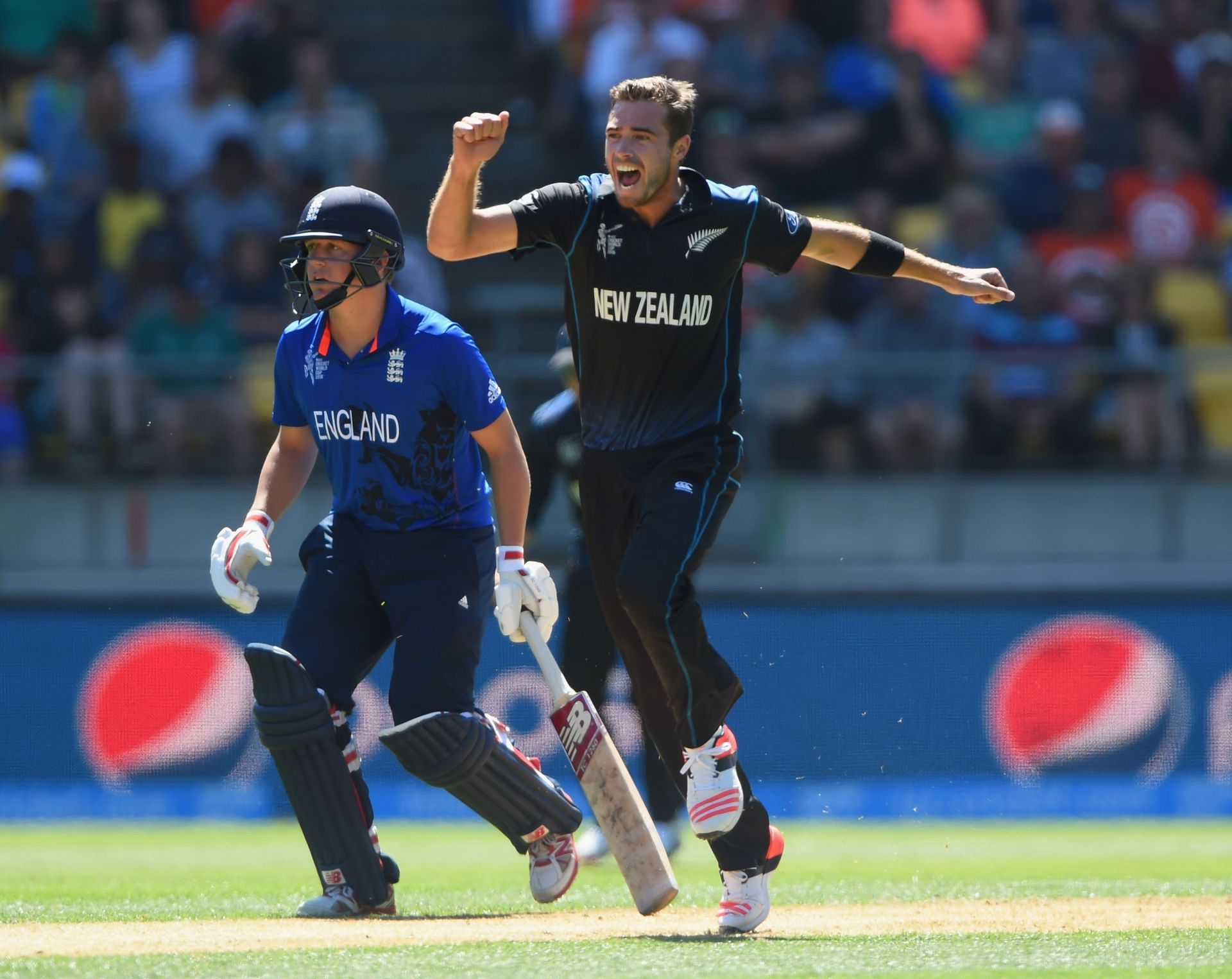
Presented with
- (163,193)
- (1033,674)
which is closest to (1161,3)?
(1033,674)

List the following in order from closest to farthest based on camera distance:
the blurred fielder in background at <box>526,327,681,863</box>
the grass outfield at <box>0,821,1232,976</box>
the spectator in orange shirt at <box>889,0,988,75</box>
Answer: the grass outfield at <box>0,821,1232,976</box> → the blurred fielder in background at <box>526,327,681,863</box> → the spectator in orange shirt at <box>889,0,988,75</box>

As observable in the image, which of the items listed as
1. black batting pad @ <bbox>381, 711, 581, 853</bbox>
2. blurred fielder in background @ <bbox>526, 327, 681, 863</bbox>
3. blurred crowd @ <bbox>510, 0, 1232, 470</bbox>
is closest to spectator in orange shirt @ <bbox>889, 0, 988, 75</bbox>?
blurred crowd @ <bbox>510, 0, 1232, 470</bbox>

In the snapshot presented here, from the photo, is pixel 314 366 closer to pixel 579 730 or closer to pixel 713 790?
pixel 579 730

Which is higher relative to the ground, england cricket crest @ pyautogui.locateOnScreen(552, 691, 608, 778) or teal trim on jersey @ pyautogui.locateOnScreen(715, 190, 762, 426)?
teal trim on jersey @ pyautogui.locateOnScreen(715, 190, 762, 426)

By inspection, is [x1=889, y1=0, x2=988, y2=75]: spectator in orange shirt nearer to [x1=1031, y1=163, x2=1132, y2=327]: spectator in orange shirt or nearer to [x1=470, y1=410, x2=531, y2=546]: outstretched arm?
[x1=1031, y1=163, x2=1132, y2=327]: spectator in orange shirt

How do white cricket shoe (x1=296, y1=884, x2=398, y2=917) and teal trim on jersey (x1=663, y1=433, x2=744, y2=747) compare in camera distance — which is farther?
white cricket shoe (x1=296, y1=884, x2=398, y2=917)

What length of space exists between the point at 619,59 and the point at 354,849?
29.5 ft

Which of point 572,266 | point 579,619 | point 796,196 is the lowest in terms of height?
point 579,619

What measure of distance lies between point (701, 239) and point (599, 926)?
82.1 inches

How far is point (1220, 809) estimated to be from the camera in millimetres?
10922

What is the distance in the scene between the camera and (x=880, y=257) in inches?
228

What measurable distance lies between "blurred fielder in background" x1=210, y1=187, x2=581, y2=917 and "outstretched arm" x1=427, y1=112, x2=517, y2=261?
0.44m

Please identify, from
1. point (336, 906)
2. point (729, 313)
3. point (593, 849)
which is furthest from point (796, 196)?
point (336, 906)

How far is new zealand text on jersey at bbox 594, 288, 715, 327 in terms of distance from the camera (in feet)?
18.1
